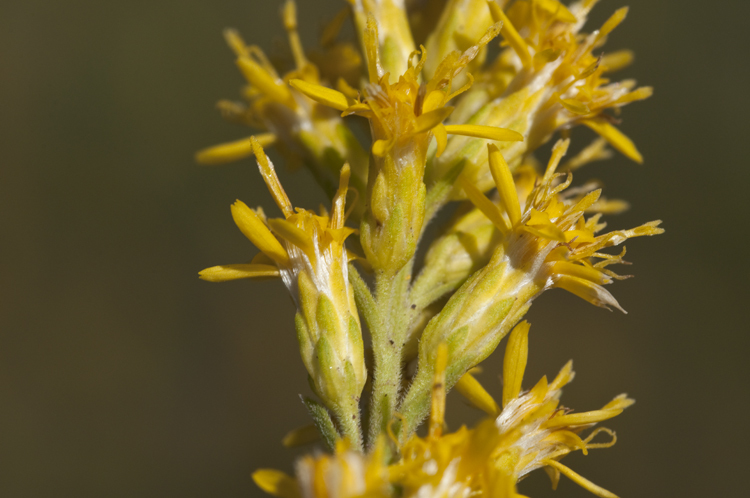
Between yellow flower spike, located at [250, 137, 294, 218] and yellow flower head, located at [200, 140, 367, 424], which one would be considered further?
yellow flower spike, located at [250, 137, 294, 218]

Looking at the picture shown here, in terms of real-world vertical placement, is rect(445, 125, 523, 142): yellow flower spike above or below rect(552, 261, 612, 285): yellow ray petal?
above

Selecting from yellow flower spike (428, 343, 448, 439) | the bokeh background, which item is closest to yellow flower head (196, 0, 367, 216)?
yellow flower spike (428, 343, 448, 439)

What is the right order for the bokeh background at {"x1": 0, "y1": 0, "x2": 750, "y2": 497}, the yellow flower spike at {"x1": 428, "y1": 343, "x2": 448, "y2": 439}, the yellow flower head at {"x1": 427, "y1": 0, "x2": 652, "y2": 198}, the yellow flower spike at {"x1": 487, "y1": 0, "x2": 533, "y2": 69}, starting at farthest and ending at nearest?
the bokeh background at {"x1": 0, "y1": 0, "x2": 750, "y2": 497} < the yellow flower head at {"x1": 427, "y1": 0, "x2": 652, "y2": 198} < the yellow flower spike at {"x1": 487, "y1": 0, "x2": 533, "y2": 69} < the yellow flower spike at {"x1": 428, "y1": 343, "x2": 448, "y2": 439}

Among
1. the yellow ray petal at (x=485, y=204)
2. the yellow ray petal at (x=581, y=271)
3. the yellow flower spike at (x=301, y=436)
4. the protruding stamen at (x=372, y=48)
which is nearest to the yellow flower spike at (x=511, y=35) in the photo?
Answer: the protruding stamen at (x=372, y=48)

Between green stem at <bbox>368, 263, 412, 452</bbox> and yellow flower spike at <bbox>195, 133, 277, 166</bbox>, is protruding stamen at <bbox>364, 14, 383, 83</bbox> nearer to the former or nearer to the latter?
green stem at <bbox>368, 263, 412, 452</bbox>

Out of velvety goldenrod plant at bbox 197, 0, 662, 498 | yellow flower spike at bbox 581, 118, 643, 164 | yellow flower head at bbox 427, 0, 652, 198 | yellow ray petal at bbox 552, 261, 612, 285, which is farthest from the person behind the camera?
yellow flower spike at bbox 581, 118, 643, 164
